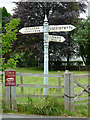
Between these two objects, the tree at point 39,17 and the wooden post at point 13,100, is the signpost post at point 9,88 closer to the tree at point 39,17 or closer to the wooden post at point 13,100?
the wooden post at point 13,100

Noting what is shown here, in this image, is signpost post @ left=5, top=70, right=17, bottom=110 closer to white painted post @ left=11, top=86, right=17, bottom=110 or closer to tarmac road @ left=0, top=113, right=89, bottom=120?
white painted post @ left=11, top=86, right=17, bottom=110

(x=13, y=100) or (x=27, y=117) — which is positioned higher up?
(x=13, y=100)

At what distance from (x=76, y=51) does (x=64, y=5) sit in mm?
4740

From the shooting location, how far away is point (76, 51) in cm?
1809

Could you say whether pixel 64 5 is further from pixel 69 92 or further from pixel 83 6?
pixel 69 92

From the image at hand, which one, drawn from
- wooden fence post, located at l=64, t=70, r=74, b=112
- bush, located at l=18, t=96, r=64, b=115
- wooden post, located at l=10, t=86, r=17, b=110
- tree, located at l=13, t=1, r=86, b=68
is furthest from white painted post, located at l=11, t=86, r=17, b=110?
tree, located at l=13, t=1, r=86, b=68

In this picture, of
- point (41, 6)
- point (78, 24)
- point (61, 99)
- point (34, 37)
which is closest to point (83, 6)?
point (78, 24)

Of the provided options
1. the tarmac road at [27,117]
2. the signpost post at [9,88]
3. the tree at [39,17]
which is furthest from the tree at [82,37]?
the tarmac road at [27,117]

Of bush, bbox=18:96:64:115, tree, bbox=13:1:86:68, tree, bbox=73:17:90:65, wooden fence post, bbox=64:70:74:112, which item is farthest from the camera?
tree, bbox=73:17:90:65

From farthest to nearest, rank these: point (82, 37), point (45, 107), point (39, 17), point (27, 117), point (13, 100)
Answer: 1. point (82, 37)
2. point (39, 17)
3. point (13, 100)
4. point (45, 107)
5. point (27, 117)

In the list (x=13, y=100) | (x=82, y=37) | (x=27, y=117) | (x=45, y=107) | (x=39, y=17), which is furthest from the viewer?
(x=82, y=37)

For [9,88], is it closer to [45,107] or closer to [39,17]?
[45,107]

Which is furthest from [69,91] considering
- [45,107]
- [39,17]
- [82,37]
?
[82,37]

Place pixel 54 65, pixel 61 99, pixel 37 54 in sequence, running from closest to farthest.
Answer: pixel 61 99, pixel 37 54, pixel 54 65
